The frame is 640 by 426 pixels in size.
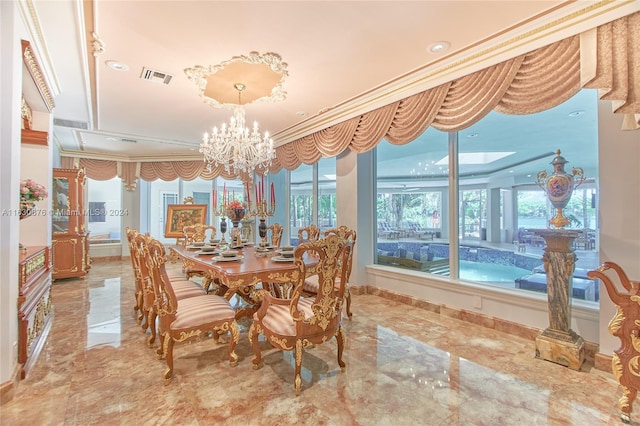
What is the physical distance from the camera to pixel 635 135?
2.13 metres

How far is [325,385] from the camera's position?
2092 millimetres

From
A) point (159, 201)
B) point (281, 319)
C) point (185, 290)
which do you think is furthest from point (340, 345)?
point (159, 201)

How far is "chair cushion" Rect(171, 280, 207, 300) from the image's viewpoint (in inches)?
109

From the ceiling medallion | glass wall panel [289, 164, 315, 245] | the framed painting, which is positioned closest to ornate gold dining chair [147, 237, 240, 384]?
the ceiling medallion

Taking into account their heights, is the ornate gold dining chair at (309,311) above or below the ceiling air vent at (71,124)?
below

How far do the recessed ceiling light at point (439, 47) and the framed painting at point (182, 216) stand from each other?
5.42m

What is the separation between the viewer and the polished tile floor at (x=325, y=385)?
178 cm

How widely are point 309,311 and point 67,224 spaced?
5432 mm

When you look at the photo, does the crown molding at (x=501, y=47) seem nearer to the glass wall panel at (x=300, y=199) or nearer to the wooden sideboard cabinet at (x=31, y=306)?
the glass wall panel at (x=300, y=199)

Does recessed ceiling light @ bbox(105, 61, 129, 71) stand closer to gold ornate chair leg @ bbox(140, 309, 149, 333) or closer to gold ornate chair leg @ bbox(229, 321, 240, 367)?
gold ornate chair leg @ bbox(140, 309, 149, 333)

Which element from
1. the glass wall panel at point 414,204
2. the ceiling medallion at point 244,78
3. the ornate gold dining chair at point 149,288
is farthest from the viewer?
the glass wall panel at point 414,204

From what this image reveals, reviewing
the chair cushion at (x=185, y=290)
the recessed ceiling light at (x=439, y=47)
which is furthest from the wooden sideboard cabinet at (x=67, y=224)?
the recessed ceiling light at (x=439, y=47)

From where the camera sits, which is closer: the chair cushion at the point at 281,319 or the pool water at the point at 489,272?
the chair cushion at the point at 281,319

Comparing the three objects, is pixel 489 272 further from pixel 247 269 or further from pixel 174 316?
pixel 174 316
